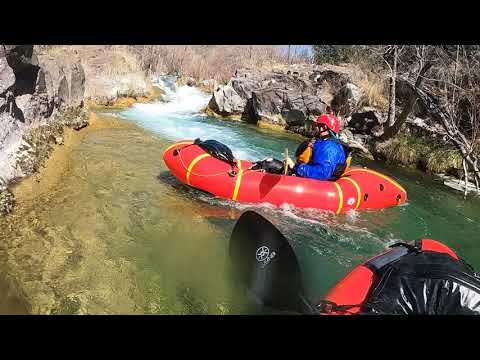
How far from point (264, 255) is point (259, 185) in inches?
112

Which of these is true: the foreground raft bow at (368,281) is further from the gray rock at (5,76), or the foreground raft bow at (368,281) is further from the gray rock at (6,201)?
the gray rock at (5,76)

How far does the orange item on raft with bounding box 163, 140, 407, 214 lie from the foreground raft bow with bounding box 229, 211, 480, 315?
7.63ft

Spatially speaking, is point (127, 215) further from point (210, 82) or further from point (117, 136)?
point (210, 82)

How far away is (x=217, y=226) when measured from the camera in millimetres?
5281

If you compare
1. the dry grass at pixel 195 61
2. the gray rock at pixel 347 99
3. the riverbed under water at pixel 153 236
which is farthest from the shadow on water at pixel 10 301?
the dry grass at pixel 195 61

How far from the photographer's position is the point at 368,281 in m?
3.25

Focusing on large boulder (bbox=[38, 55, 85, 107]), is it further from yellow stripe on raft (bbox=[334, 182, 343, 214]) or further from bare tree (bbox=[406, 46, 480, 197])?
bare tree (bbox=[406, 46, 480, 197])

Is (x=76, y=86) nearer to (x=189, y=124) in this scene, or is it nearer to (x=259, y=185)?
(x=189, y=124)

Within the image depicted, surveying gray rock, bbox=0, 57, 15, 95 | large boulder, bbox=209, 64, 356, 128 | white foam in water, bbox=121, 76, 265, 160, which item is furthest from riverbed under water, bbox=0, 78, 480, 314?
large boulder, bbox=209, 64, 356, 128

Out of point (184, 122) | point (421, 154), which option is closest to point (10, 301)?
point (421, 154)

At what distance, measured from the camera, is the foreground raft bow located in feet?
8.66

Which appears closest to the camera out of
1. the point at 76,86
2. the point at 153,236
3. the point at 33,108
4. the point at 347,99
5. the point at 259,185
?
the point at 153,236
